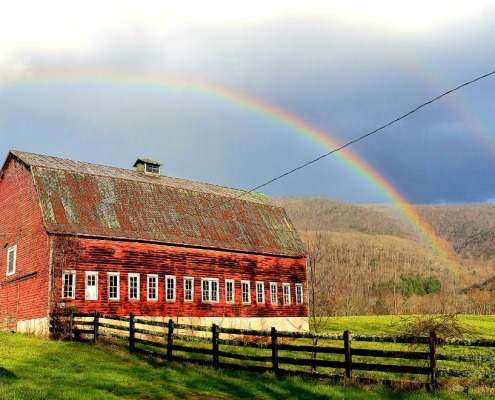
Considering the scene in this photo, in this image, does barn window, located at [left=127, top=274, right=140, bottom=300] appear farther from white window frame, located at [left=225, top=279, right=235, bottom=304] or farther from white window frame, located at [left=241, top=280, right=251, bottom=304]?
white window frame, located at [left=241, top=280, right=251, bottom=304]

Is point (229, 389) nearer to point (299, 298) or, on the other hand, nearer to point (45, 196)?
point (45, 196)

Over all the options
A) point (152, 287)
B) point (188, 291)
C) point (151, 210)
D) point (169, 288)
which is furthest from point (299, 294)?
point (151, 210)

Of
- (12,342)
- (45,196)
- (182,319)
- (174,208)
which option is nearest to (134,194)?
(174,208)

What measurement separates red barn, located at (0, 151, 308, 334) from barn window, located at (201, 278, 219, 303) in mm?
63

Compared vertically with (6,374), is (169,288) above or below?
above

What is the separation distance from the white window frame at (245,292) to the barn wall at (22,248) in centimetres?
1297

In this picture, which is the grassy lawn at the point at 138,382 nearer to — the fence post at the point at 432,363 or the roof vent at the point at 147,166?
the fence post at the point at 432,363

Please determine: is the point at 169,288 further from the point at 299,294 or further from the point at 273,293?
the point at 299,294

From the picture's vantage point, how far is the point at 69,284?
28.4 m

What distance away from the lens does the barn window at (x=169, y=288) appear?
3216cm

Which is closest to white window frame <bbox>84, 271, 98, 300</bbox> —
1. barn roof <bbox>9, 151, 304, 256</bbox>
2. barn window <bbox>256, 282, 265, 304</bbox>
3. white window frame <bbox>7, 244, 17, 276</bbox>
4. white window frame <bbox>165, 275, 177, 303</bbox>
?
barn roof <bbox>9, 151, 304, 256</bbox>

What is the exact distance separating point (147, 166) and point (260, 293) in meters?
12.6

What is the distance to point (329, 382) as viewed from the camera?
1408 centimetres

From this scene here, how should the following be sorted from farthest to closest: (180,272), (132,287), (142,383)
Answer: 1. (180,272)
2. (132,287)
3. (142,383)
